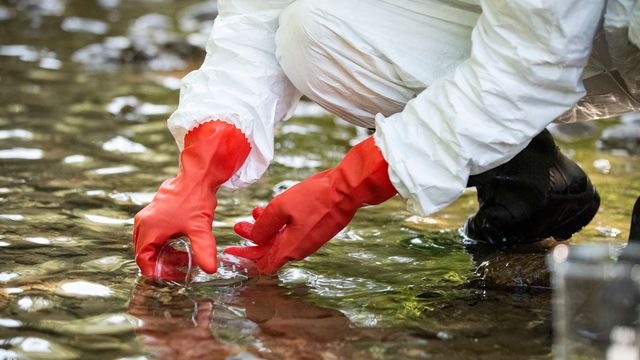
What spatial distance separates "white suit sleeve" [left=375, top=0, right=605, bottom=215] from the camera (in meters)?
2.18

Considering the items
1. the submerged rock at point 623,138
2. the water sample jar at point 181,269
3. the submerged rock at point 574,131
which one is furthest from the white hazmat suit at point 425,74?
the submerged rock at point 574,131

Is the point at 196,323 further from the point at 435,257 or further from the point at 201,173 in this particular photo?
the point at 435,257

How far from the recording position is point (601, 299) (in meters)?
1.73

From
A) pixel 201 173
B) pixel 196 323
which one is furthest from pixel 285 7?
pixel 196 323

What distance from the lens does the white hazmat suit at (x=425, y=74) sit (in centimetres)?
220

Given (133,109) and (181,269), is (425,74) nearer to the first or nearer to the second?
(181,269)

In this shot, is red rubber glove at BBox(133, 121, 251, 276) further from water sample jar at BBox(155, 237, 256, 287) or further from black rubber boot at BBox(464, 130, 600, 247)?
black rubber boot at BBox(464, 130, 600, 247)

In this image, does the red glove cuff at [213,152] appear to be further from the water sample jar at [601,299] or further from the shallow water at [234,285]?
the water sample jar at [601,299]

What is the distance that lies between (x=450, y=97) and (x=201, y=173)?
63 centimetres

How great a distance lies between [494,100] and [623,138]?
2532 mm

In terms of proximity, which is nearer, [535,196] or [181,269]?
[181,269]

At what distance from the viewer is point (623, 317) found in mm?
1733

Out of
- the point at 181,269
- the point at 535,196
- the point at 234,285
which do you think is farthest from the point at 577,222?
the point at 181,269

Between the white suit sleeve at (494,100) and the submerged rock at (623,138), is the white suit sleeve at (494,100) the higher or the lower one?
the higher one
